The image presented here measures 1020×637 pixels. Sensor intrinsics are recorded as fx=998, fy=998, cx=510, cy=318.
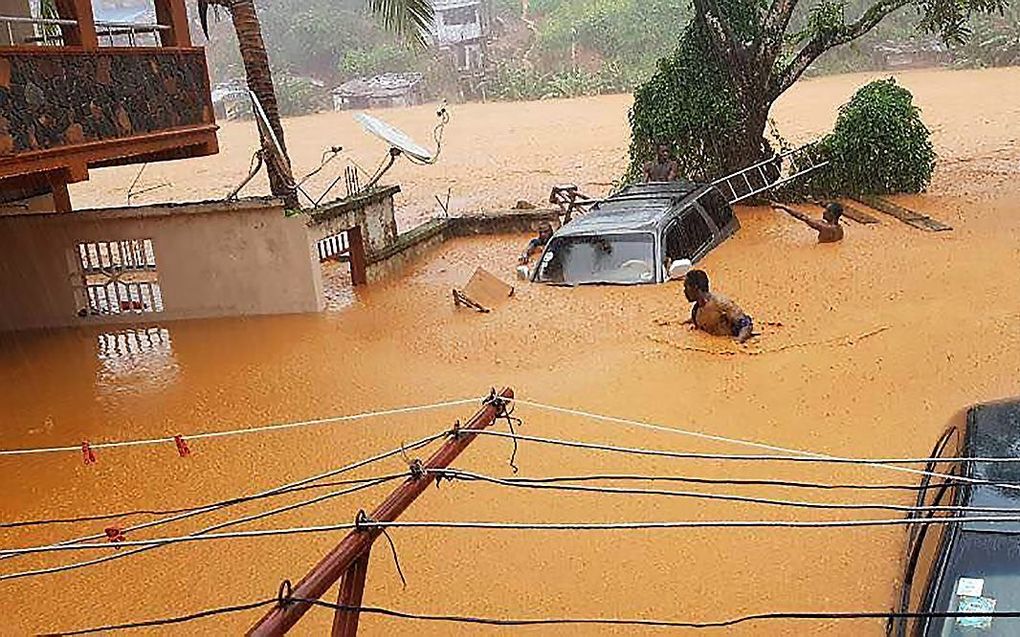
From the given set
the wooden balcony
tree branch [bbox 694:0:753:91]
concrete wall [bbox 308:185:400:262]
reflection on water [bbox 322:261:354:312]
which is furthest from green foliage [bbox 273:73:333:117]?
the wooden balcony

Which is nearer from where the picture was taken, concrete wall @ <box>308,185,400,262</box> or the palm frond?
concrete wall @ <box>308,185,400,262</box>

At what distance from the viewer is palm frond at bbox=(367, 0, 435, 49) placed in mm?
16938

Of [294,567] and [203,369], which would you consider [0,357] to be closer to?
[203,369]

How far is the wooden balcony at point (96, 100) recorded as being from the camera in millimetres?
8703

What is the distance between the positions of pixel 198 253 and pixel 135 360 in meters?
1.88

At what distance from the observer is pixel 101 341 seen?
14.2 metres

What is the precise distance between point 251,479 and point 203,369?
401 cm

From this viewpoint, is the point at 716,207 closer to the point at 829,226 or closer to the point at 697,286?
the point at 829,226

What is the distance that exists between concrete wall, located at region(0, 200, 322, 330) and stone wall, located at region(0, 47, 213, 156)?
2297 millimetres

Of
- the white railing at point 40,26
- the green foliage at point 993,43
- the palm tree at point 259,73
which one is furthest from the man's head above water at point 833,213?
the green foliage at point 993,43

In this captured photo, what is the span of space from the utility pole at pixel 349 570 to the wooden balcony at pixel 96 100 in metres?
6.65

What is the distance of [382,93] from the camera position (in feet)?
185

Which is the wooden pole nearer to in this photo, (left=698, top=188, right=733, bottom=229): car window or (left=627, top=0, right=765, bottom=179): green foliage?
(left=698, top=188, right=733, bottom=229): car window

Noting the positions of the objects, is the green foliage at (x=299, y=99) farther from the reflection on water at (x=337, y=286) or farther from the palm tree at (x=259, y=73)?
the palm tree at (x=259, y=73)
